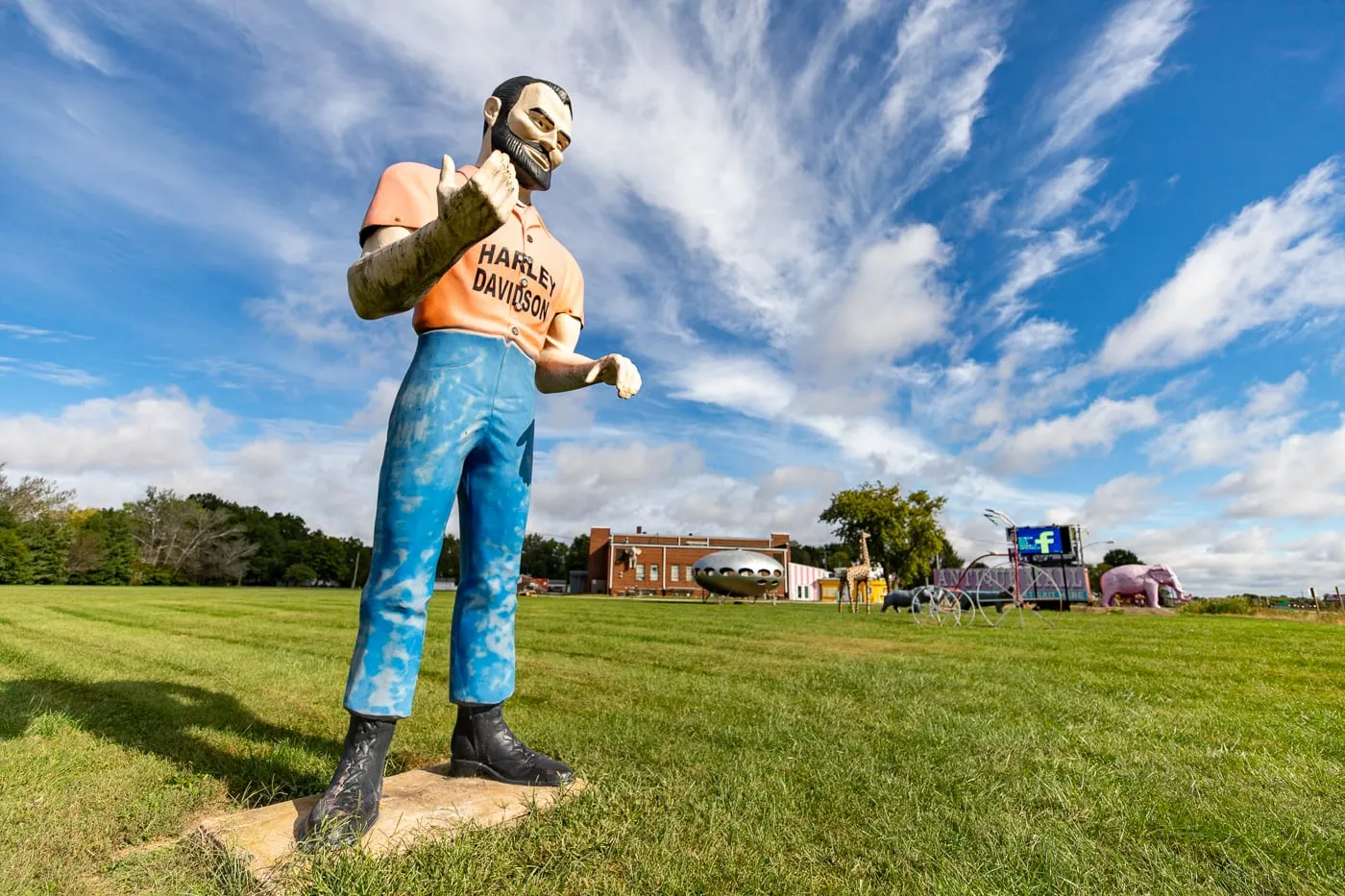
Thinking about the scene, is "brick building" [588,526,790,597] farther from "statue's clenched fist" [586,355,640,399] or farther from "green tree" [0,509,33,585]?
"statue's clenched fist" [586,355,640,399]

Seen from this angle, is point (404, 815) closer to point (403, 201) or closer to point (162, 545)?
point (403, 201)

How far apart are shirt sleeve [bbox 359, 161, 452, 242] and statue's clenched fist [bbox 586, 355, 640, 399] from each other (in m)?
0.83

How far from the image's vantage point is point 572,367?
292cm

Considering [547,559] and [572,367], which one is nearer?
[572,367]

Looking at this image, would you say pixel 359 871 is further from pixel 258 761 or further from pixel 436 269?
pixel 436 269

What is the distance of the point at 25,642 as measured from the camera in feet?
23.5

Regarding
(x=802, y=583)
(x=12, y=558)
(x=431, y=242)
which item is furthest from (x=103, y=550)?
(x=431, y=242)

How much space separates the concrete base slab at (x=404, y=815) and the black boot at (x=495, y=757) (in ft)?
0.16

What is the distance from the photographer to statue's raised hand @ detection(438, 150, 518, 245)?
1.96 metres

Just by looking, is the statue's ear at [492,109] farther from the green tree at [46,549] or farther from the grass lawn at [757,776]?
the green tree at [46,549]

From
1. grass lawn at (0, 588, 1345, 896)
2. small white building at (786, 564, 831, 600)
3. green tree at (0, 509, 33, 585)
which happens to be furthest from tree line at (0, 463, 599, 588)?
small white building at (786, 564, 831, 600)

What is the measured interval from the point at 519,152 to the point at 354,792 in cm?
233

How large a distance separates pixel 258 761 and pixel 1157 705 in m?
5.18

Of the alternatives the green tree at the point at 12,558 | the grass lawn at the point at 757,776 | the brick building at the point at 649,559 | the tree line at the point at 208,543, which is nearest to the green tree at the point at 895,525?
the tree line at the point at 208,543
